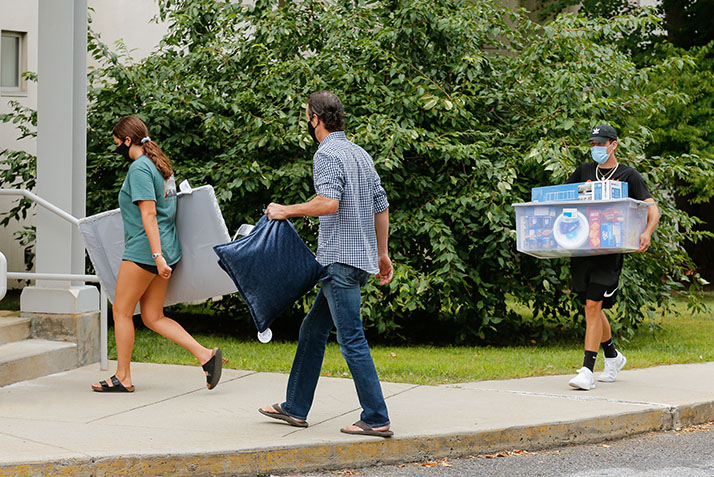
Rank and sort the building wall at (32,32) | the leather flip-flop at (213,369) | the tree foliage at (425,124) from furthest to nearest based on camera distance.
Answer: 1. the building wall at (32,32)
2. the tree foliage at (425,124)
3. the leather flip-flop at (213,369)

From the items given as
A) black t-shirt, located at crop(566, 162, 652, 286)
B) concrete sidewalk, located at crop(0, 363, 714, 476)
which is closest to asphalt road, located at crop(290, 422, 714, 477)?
concrete sidewalk, located at crop(0, 363, 714, 476)

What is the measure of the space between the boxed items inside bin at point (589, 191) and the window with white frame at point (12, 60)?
31.7ft

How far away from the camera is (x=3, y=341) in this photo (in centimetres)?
800

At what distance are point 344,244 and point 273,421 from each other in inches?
53.6

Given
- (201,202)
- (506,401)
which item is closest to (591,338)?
(506,401)

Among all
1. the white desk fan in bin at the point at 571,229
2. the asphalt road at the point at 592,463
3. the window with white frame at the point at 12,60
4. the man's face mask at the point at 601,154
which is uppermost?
the window with white frame at the point at 12,60

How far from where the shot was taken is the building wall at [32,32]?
13992 mm

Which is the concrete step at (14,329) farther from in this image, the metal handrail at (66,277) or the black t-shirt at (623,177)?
the black t-shirt at (623,177)

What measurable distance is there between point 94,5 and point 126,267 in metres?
10.3

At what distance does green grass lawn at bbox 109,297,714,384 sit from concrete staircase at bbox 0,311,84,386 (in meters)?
0.93

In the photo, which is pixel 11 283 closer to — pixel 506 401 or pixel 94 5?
pixel 94 5

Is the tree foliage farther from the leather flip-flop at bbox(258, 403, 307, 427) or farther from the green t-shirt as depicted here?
the leather flip-flop at bbox(258, 403, 307, 427)

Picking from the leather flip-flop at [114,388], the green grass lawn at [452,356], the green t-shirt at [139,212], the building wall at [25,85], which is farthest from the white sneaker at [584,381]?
the building wall at [25,85]

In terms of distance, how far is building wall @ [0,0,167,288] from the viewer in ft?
45.9
